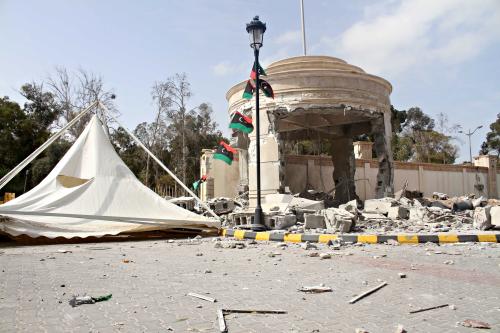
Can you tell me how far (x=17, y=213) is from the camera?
939 cm

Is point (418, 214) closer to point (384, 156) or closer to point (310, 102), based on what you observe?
point (384, 156)

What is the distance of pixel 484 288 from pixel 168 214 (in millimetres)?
7691

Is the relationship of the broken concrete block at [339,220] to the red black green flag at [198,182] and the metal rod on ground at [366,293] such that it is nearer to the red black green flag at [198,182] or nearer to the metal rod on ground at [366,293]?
the metal rod on ground at [366,293]

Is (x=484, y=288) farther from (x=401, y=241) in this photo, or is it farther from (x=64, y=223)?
(x=64, y=223)

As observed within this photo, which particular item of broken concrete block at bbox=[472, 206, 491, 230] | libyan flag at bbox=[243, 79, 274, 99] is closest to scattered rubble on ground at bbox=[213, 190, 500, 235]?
broken concrete block at bbox=[472, 206, 491, 230]

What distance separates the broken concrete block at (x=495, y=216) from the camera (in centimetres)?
1021

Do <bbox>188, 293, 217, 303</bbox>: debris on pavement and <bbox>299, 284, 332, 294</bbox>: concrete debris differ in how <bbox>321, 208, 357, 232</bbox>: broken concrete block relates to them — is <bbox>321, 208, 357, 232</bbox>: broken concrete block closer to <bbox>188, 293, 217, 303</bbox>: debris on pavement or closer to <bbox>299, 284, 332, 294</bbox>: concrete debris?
<bbox>299, 284, 332, 294</bbox>: concrete debris

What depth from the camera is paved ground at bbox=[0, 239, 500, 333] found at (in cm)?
335

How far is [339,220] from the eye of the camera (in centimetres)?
1120

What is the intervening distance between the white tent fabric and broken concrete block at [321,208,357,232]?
3.04 m

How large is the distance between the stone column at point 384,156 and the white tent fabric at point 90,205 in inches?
335

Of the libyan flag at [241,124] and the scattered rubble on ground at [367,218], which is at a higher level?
the libyan flag at [241,124]

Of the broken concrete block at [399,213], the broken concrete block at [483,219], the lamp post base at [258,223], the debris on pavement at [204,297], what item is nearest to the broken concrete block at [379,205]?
the broken concrete block at [399,213]

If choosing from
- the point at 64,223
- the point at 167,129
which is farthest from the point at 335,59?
the point at 167,129
